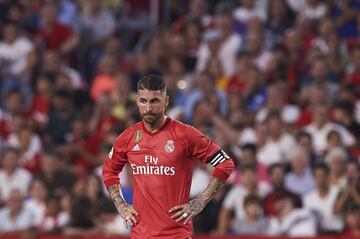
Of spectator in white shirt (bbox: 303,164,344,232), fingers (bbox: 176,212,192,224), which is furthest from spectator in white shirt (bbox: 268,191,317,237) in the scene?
fingers (bbox: 176,212,192,224)

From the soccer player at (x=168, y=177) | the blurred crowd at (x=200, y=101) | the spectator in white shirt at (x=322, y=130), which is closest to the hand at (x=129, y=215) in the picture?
the soccer player at (x=168, y=177)

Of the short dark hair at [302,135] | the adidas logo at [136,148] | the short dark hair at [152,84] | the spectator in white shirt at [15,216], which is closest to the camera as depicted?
the short dark hair at [152,84]

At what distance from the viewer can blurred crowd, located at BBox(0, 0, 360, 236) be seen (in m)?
14.6

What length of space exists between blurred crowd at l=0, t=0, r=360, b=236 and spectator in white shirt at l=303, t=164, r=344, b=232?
2 cm

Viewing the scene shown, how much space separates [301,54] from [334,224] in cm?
395

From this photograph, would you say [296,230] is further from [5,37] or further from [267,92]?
[5,37]

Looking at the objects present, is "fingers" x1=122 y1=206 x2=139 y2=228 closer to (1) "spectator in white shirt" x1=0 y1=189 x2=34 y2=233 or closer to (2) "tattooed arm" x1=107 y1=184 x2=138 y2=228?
(2) "tattooed arm" x1=107 y1=184 x2=138 y2=228

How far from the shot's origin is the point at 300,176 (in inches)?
588

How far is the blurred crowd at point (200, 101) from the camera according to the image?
48.0ft

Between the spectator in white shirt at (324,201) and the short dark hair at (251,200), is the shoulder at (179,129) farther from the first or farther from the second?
the spectator in white shirt at (324,201)

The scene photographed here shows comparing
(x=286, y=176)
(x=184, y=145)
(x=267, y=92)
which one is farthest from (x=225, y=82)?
(x=184, y=145)

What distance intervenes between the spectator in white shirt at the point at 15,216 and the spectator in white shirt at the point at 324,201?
3.72 m

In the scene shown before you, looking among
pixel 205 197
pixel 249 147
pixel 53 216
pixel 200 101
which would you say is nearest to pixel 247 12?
pixel 200 101

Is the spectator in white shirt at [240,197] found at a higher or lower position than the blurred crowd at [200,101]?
lower
